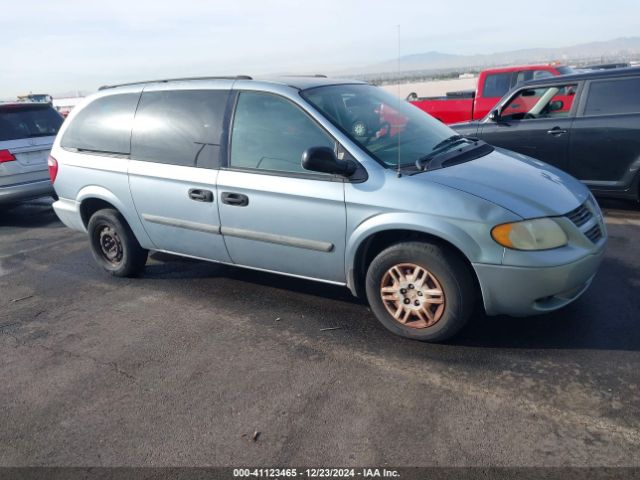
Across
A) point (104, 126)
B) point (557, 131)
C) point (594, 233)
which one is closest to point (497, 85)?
point (557, 131)

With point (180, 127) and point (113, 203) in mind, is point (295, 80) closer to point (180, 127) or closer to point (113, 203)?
point (180, 127)

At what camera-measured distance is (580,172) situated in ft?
20.8

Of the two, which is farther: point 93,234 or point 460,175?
point 93,234

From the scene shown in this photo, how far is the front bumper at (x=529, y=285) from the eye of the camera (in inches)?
125

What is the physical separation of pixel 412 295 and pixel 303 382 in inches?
35.9

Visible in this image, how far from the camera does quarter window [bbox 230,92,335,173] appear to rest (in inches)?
150

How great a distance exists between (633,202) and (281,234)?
5109mm

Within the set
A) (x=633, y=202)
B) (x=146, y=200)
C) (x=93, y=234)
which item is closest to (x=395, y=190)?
(x=146, y=200)

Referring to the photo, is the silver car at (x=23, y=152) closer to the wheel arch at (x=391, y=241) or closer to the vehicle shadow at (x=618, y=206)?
the wheel arch at (x=391, y=241)

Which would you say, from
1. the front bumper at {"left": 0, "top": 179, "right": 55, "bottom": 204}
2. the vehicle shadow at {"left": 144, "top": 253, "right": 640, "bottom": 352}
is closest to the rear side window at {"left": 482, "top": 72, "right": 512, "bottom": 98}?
the vehicle shadow at {"left": 144, "top": 253, "right": 640, "bottom": 352}

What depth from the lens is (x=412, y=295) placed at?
353cm

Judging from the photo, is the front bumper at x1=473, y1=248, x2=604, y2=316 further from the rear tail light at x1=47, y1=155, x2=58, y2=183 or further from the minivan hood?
the rear tail light at x1=47, y1=155, x2=58, y2=183

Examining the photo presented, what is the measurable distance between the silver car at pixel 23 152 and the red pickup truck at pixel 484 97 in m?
6.73

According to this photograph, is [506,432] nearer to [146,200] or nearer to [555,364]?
[555,364]
